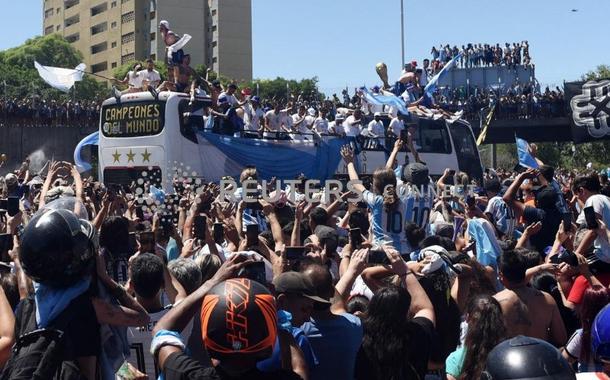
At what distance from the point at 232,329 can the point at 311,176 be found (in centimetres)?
1231

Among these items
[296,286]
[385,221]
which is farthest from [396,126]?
[296,286]

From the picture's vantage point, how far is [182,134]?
12883mm

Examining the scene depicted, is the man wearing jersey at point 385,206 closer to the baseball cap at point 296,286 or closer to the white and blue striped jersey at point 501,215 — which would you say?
the white and blue striped jersey at point 501,215

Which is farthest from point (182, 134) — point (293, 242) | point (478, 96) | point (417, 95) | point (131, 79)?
point (478, 96)

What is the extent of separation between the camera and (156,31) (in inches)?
2921

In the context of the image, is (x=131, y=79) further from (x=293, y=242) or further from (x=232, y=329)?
(x=232, y=329)

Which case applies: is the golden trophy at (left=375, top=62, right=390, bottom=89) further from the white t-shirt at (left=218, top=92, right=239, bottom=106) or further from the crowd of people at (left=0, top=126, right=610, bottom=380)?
the crowd of people at (left=0, top=126, right=610, bottom=380)

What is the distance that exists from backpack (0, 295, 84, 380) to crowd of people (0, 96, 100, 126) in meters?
28.0

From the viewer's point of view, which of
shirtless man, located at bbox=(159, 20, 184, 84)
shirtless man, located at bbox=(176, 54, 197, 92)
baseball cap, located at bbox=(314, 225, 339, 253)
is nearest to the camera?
baseball cap, located at bbox=(314, 225, 339, 253)

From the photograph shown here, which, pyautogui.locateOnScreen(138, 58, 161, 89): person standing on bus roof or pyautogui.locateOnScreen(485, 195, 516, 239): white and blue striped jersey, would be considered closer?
pyautogui.locateOnScreen(485, 195, 516, 239): white and blue striped jersey

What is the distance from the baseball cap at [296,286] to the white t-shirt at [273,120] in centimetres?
1319

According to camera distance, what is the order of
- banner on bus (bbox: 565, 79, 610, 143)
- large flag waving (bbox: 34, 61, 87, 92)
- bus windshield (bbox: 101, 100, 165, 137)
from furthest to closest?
1. banner on bus (bbox: 565, 79, 610, 143)
2. large flag waving (bbox: 34, 61, 87, 92)
3. bus windshield (bbox: 101, 100, 165, 137)

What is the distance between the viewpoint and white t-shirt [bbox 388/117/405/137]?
15.8 metres

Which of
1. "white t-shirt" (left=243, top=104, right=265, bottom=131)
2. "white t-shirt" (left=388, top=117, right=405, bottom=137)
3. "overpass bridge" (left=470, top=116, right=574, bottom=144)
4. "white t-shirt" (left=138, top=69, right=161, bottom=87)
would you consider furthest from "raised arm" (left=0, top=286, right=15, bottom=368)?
"overpass bridge" (left=470, top=116, right=574, bottom=144)
